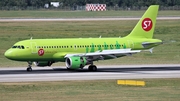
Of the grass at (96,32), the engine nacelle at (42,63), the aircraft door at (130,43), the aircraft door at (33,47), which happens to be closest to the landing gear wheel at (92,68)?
the engine nacelle at (42,63)

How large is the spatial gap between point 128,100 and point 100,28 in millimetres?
73184

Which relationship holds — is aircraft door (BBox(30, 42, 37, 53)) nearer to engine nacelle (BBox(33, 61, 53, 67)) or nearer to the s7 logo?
engine nacelle (BBox(33, 61, 53, 67))

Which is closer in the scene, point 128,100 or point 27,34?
point 128,100

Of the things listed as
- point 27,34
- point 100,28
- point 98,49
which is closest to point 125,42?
point 98,49

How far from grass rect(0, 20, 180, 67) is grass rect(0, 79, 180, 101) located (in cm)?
2199

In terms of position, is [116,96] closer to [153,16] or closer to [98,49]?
[98,49]

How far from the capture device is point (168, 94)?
1617 inches

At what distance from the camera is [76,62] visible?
5659 cm

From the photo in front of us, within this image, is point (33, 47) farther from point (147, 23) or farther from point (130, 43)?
point (147, 23)

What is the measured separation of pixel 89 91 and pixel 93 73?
13465 mm

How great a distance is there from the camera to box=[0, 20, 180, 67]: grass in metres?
73.7

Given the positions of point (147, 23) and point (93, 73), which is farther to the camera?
point (147, 23)

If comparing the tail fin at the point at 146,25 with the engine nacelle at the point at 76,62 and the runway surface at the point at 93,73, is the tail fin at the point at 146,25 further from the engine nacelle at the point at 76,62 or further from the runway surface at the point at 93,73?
the engine nacelle at the point at 76,62

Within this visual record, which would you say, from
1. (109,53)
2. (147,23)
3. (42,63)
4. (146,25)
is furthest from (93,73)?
(147,23)
